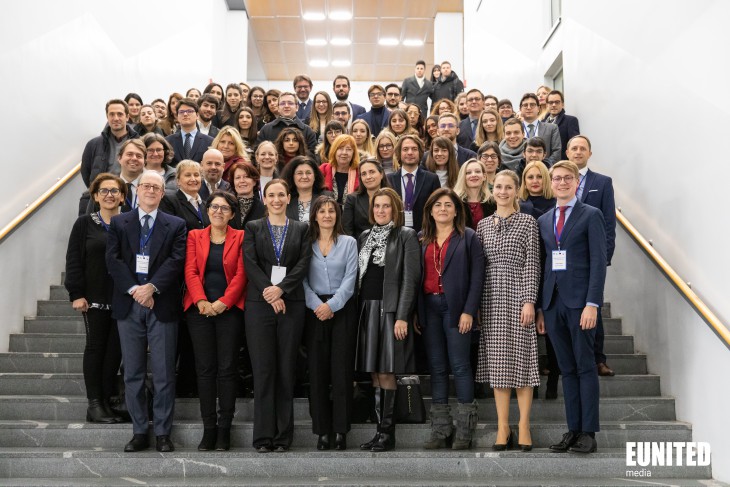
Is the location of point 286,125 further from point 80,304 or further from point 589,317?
point 589,317

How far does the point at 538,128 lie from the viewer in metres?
6.79

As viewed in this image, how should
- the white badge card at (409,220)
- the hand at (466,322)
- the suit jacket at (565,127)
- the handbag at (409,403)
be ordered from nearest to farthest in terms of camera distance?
1. the hand at (466,322)
2. the handbag at (409,403)
3. the white badge card at (409,220)
4. the suit jacket at (565,127)

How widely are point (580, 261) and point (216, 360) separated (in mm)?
2217

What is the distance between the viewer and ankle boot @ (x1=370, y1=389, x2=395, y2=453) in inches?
160

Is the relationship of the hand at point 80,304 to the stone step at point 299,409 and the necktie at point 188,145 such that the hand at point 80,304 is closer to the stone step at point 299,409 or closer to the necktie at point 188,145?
the stone step at point 299,409

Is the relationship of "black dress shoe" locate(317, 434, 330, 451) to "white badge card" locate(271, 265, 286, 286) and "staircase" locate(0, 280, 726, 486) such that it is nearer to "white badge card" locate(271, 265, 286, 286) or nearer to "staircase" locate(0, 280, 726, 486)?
"staircase" locate(0, 280, 726, 486)

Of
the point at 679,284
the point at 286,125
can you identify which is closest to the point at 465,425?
the point at 679,284

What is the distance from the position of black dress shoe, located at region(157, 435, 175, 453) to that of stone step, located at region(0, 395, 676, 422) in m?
0.35

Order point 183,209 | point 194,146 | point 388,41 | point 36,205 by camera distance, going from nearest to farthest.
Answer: point 183,209 < point 36,205 < point 194,146 < point 388,41

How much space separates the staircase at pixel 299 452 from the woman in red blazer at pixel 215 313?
0.18m

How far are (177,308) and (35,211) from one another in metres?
2.31

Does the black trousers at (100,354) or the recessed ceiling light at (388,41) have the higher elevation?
the recessed ceiling light at (388,41)

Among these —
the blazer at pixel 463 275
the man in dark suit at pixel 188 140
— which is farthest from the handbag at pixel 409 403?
the man in dark suit at pixel 188 140

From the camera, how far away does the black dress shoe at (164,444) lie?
404 centimetres
